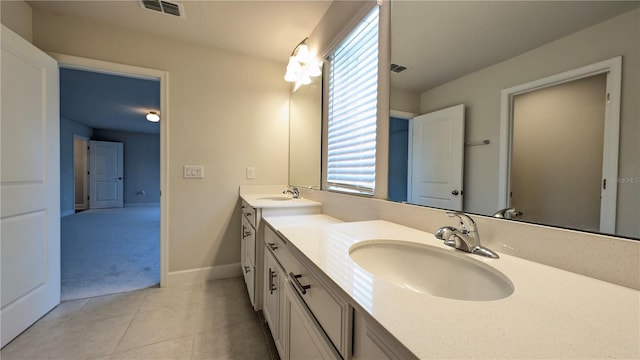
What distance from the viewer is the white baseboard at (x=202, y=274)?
86.9 inches

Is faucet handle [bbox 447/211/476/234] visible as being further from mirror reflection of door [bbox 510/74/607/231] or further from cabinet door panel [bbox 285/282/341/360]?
cabinet door panel [bbox 285/282/341/360]

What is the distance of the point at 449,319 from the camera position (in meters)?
0.40

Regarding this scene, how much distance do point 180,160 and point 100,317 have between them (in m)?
1.29

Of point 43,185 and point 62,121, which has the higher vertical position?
point 62,121

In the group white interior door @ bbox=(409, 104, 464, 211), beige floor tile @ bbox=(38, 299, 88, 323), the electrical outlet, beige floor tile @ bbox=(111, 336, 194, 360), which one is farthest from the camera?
the electrical outlet

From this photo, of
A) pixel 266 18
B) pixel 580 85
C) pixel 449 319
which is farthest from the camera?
pixel 266 18

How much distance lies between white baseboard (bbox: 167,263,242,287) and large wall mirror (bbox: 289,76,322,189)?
106 centimetres

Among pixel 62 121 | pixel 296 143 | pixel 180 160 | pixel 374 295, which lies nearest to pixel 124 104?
pixel 62 121

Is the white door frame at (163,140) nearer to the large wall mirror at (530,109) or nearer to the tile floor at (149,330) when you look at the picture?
the tile floor at (149,330)

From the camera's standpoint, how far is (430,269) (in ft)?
2.63

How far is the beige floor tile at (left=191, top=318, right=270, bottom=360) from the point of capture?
4.47 feet

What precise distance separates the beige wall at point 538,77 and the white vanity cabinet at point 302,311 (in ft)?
1.93

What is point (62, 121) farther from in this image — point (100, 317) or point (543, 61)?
point (543, 61)

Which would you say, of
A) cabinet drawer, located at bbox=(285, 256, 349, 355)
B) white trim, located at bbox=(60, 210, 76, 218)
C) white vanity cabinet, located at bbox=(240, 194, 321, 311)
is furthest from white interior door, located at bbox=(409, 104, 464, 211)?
white trim, located at bbox=(60, 210, 76, 218)
